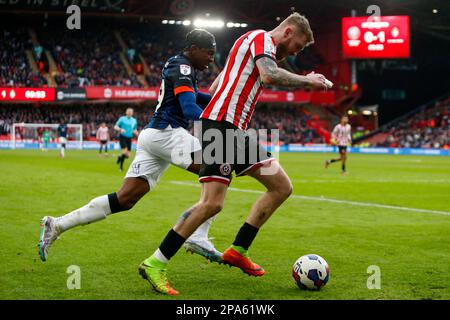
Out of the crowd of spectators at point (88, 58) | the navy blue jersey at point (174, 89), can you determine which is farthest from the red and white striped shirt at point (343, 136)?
the crowd of spectators at point (88, 58)

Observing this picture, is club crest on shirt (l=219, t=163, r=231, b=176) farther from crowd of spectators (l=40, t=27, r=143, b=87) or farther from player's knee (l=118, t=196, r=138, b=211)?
crowd of spectators (l=40, t=27, r=143, b=87)

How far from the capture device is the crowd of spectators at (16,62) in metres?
50.4

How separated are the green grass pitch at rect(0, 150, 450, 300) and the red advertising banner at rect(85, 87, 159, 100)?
37734mm

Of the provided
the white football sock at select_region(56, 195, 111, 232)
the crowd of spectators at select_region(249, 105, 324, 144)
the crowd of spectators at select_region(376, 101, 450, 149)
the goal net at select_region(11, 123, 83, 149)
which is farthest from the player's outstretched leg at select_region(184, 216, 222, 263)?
the crowd of spectators at select_region(249, 105, 324, 144)

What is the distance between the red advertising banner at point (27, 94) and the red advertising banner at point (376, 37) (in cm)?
2248

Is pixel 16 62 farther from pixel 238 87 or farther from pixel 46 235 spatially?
pixel 238 87

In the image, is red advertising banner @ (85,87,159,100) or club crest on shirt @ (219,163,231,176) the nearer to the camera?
club crest on shirt @ (219,163,231,176)

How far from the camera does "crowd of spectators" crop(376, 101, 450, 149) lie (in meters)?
51.7

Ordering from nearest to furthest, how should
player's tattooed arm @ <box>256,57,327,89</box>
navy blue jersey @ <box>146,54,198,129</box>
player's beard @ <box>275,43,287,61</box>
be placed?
player's tattooed arm @ <box>256,57,327,89</box> < player's beard @ <box>275,43,287,61</box> < navy blue jersey @ <box>146,54,198,129</box>

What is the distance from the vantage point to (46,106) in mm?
53688

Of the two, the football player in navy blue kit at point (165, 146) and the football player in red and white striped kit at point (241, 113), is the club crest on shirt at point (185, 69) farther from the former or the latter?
the football player in red and white striped kit at point (241, 113)

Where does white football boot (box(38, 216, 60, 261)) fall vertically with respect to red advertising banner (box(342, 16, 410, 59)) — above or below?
below
